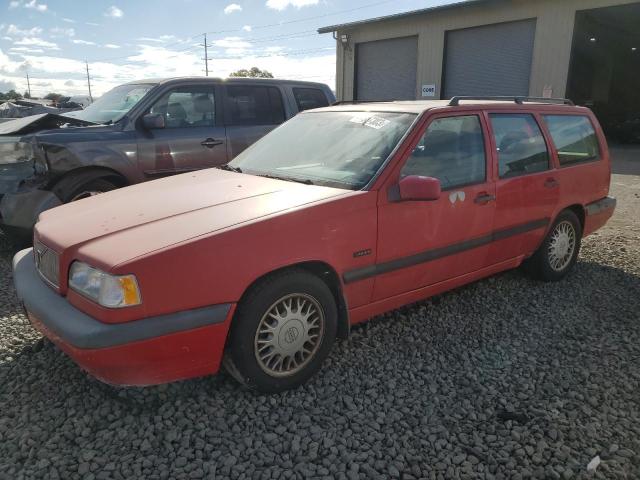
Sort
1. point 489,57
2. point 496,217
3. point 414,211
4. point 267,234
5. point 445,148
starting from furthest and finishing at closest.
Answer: point 489,57 < point 496,217 < point 445,148 < point 414,211 < point 267,234

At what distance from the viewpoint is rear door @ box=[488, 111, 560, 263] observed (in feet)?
12.3

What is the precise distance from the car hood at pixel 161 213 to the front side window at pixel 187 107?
93.8 inches

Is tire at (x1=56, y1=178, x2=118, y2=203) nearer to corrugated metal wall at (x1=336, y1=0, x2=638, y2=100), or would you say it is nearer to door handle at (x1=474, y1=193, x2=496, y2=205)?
door handle at (x1=474, y1=193, x2=496, y2=205)

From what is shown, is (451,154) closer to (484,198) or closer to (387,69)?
(484,198)

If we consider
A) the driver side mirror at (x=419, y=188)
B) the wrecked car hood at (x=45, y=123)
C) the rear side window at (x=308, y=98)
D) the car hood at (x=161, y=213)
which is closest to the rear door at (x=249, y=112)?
the rear side window at (x=308, y=98)

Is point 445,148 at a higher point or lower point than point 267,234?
higher

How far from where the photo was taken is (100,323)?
88.5 inches

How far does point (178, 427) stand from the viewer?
2471mm

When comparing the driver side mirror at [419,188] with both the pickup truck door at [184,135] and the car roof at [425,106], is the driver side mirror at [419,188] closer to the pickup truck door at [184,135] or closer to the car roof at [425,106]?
the car roof at [425,106]

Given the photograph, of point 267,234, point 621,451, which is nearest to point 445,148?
point 267,234

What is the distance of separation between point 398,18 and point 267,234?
1888cm

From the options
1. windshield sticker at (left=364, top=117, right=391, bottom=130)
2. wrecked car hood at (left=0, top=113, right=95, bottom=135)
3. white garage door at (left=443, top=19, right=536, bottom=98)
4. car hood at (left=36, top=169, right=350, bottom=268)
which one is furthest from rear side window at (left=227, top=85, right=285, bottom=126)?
white garage door at (left=443, top=19, right=536, bottom=98)

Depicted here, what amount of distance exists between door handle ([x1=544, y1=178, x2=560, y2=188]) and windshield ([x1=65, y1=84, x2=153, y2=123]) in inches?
166

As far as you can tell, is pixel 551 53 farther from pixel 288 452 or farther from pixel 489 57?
pixel 288 452
